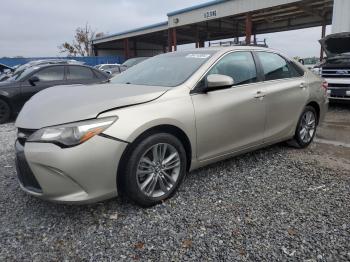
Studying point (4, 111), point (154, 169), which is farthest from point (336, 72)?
point (4, 111)

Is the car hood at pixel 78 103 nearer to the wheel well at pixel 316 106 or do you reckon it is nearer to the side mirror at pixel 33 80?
the wheel well at pixel 316 106

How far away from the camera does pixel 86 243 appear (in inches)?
100.0

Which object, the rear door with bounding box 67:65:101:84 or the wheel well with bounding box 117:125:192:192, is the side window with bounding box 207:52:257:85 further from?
the rear door with bounding box 67:65:101:84

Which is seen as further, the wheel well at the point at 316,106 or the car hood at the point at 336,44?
the car hood at the point at 336,44

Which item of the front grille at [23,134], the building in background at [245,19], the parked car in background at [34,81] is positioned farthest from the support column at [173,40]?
the front grille at [23,134]

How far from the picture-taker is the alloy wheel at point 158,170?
2980 millimetres

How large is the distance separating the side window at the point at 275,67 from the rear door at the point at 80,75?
536 centimetres

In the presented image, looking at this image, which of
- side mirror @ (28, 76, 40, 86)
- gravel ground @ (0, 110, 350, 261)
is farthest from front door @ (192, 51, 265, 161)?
side mirror @ (28, 76, 40, 86)

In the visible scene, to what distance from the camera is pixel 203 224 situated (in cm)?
278

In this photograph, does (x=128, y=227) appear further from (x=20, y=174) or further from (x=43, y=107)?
(x=43, y=107)

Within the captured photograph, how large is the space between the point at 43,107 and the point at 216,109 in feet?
5.54

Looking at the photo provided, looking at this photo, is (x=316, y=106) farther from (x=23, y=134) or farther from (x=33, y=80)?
(x=33, y=80)

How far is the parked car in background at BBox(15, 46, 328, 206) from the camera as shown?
259cm

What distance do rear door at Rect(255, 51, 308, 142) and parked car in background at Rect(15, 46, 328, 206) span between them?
15 mm
